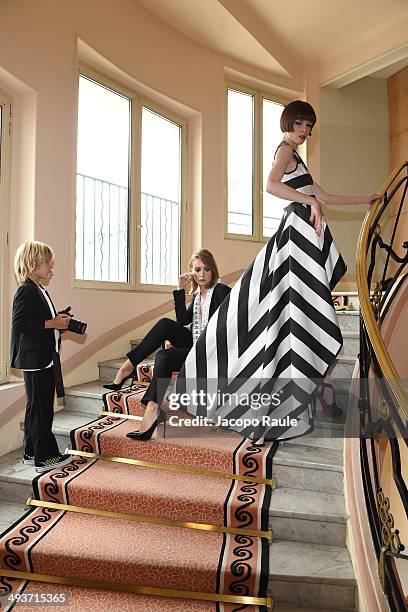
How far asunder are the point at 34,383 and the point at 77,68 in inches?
103

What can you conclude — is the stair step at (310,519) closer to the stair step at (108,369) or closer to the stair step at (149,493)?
the stair step at (149,493)

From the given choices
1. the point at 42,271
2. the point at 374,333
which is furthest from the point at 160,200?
the point at 374,333

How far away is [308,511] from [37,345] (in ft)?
5.40

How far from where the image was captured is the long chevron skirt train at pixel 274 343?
2.56 meters

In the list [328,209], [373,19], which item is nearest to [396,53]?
[373,19]

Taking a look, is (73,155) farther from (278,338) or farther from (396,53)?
(396,53)

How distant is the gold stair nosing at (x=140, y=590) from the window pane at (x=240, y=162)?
4.03 metres

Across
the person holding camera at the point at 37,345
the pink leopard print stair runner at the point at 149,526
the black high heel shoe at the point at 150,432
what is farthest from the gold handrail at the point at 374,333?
the person holding camera at the point at 37,345

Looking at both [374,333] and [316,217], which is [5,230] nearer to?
[316,217]

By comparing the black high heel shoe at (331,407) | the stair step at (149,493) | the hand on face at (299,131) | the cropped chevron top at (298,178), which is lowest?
the stair step at (149,493)

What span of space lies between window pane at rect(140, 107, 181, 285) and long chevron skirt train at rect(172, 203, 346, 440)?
2430mm

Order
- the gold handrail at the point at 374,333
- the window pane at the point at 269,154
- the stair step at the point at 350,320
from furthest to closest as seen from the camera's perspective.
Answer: the window pane at the point at 269,154
the stair step at the point at 350,320
the gold handrail at the point at 374,333

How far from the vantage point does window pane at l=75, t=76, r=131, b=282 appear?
4.49 metres

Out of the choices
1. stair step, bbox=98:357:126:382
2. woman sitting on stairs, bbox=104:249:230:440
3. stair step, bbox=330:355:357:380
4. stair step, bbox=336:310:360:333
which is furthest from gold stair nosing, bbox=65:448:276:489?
stair step, bbox=336:310:360:333
